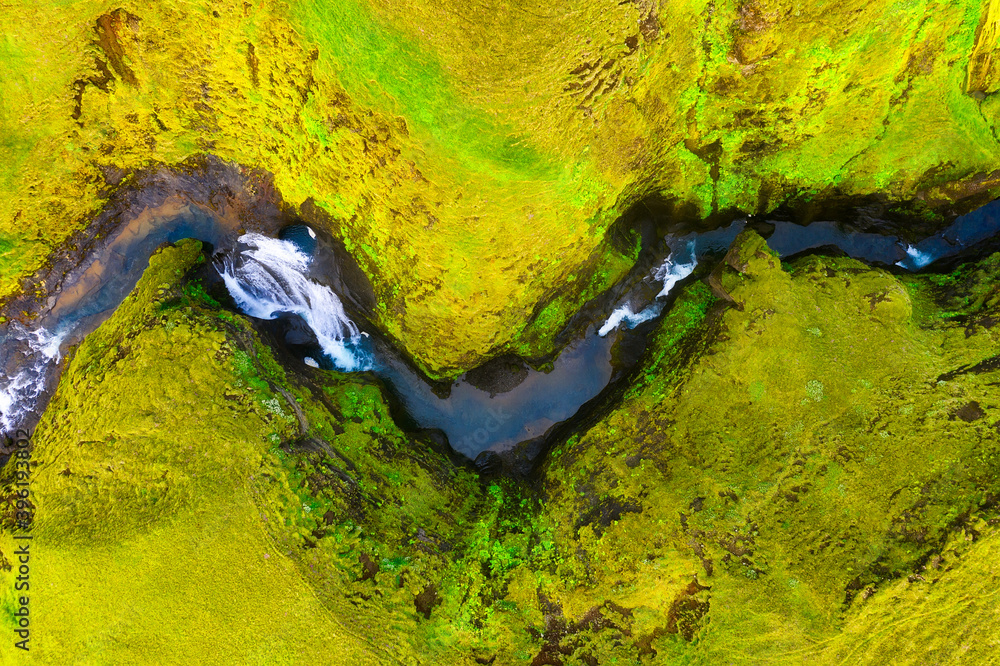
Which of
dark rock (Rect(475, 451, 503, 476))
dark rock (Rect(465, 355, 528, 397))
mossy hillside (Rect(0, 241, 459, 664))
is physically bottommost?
mossy hillside (Rect(0, 241, 459, 664))

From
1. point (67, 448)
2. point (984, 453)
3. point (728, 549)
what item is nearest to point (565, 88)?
point (728, 549)

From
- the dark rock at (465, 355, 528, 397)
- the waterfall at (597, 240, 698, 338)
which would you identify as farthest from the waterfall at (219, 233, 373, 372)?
the waterfall at (597, 240, 698, 338)

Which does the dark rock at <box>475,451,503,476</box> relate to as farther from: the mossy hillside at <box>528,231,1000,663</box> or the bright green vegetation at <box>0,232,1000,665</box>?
the mossy hillside at <box>528,231,1000,663</box>

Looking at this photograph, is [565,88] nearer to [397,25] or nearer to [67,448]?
[397,25]

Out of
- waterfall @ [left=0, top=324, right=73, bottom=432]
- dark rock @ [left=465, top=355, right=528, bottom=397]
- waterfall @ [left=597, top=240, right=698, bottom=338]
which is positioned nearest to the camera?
waterfall @ [left=0, top=324, right=73, bottom=432]

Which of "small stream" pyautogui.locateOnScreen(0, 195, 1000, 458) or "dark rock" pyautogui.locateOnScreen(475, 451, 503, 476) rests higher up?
"small stream" pyautogui.locateOnScreen(0, 195, 1000, 458)

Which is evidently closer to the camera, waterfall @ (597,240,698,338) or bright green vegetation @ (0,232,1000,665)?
bright green vegetation @ (0,232,1000,665)
